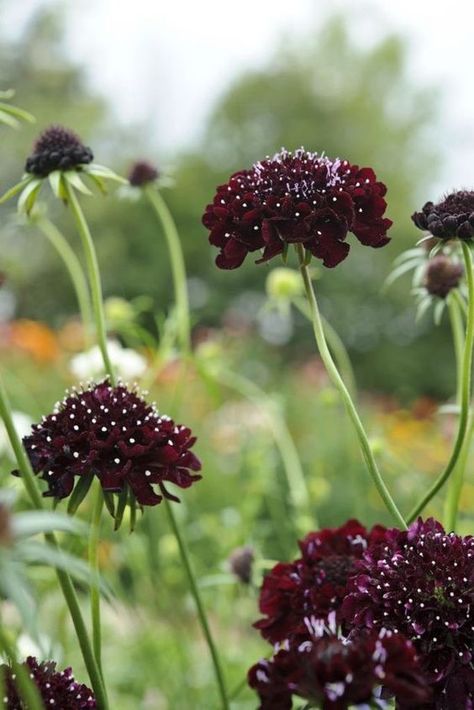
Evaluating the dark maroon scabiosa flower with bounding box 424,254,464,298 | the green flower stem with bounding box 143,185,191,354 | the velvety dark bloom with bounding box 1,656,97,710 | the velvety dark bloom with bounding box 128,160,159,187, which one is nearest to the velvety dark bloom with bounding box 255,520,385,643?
the velvety dark bloom with bounding box 1,656,97,710

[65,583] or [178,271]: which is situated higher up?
[178,271]

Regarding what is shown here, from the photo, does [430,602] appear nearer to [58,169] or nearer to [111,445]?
[111,445]

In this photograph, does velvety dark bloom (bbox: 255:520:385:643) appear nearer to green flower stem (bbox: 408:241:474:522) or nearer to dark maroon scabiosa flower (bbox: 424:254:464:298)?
green flower stem (bbox: 408:241:474:522)

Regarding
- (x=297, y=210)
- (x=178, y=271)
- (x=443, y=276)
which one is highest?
(x=178, y=271)

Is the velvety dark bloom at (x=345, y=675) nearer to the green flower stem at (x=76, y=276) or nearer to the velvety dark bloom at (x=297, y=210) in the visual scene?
the velvety dark bloom at (x=297, y=210)

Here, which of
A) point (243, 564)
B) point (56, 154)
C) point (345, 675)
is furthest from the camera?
point (243, 564)

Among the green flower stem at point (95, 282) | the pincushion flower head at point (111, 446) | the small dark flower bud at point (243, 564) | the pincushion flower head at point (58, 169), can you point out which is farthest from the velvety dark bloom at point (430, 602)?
the small dark flower bud at point (243, 564)

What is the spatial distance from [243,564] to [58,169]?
51 centimetres

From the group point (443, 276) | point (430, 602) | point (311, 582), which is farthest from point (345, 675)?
point (443, 276)

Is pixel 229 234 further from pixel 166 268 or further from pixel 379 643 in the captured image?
pixel 166 268

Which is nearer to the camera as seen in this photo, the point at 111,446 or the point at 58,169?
the point at 111,446

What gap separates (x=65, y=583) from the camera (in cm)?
52

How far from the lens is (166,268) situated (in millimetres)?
8570

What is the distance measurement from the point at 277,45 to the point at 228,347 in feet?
21.1
